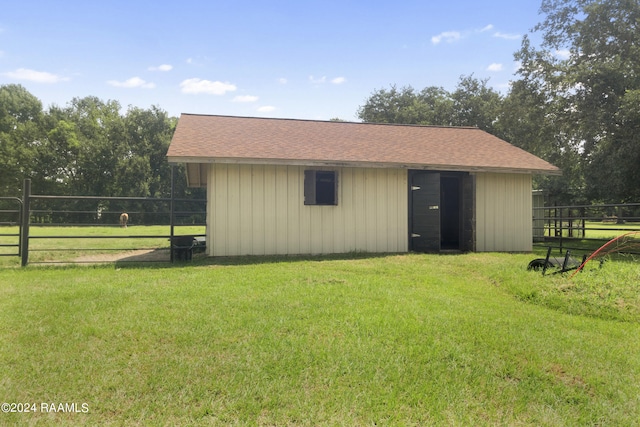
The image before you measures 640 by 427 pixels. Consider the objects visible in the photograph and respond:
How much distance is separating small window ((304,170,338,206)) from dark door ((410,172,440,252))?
240 centimetres

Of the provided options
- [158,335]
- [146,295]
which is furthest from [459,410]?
[146,295]

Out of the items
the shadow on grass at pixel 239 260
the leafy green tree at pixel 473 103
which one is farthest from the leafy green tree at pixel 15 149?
the leafy green tree at pixel 473 103

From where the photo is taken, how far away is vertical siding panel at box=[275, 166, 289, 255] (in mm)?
9258

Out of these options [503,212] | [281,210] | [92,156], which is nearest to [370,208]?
[281,210]

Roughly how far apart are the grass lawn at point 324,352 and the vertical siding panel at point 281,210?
3.66 meters

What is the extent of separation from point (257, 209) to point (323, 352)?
20.9 feet

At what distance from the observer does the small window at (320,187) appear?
31.0 feet

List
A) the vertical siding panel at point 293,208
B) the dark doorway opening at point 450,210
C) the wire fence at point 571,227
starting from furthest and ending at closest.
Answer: the dark doorway opening at point 450,210
the vertical siding panel at point 293,208
the wire fence at point 571,227

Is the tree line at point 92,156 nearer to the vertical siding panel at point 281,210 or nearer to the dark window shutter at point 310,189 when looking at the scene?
the vertical siding panel at point 281,210

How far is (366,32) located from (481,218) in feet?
23.6

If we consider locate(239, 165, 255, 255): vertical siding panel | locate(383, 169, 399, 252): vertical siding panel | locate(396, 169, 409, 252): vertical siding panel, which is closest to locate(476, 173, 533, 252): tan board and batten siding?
locate(396, 169, 409, 252): vertical siding panel

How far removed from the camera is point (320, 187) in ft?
33.9

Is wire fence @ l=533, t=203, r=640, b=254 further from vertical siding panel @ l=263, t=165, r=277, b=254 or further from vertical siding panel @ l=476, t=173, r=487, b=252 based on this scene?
vertical siding panel @ l=263, t=165, r=277, b=254

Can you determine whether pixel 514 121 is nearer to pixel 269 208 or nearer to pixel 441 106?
pixel 441 106
